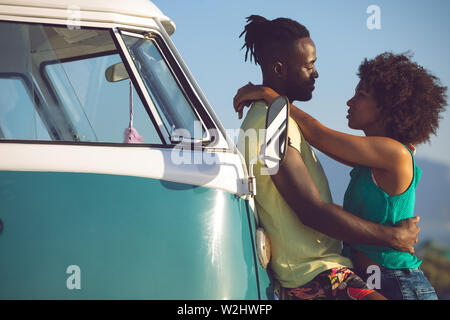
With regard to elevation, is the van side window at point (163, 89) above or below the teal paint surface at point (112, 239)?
above

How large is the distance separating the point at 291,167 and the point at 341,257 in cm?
55

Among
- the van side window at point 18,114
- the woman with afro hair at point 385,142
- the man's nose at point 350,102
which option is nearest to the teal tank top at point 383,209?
the woman with afro hair at point 385,142

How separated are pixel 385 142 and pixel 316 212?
0.56 metres

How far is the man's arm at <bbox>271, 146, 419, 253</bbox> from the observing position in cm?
253

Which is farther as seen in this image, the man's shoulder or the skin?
the man's shoulder

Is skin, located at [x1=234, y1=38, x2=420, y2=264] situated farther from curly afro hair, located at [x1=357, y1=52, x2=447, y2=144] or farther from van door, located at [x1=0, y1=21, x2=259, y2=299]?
van door, located at [x1=0, y1=21, x2=259, y2=299]

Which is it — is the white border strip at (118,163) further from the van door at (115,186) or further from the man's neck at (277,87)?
the man's neck at (277,87)

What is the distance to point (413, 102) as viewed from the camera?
112 inches

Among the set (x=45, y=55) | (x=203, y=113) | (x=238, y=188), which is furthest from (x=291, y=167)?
(x=45, y=55)

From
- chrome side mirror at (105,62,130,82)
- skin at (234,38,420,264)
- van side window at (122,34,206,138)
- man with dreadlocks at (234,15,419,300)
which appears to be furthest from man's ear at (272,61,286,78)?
chrome side mirror at (105,62,130,82)

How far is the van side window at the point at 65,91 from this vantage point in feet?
8.23

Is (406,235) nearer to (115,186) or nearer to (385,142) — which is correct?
(385,142)

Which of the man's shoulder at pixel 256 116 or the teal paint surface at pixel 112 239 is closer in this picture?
the teal paint surface at pixel 112 239
